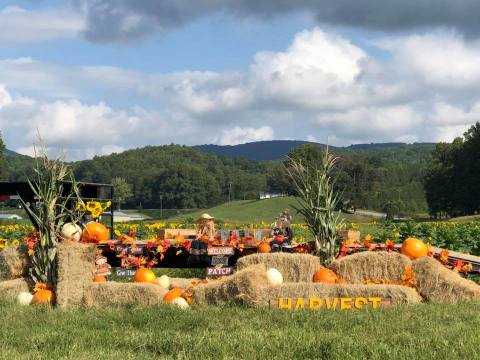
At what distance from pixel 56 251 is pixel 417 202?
446ft

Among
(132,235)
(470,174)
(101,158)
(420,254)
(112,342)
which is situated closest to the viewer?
(112,342)

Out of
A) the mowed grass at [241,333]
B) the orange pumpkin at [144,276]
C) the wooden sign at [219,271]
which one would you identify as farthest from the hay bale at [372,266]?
the orange pumpkin at [144,276]

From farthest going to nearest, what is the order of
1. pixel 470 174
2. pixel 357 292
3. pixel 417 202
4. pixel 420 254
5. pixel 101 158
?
pixel 101 158
pixel 417 202
pixel 470 174
pixel 420 254
pixel 357 292

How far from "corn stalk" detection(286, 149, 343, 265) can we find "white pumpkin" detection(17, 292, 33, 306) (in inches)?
155

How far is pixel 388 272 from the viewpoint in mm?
8961

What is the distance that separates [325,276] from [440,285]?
1.48 m

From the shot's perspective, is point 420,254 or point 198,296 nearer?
point 198,296

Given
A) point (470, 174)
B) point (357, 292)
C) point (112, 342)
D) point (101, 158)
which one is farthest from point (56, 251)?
point (101, 158)

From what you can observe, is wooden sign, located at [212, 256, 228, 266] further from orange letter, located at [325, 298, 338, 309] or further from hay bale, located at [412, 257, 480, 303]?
hay bale, located at [412, 257, 480, 303]

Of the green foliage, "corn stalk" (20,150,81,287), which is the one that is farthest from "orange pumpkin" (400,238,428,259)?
the green foliage

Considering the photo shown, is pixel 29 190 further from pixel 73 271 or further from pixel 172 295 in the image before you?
pixel 172 295

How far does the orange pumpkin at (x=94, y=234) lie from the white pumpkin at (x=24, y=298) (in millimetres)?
1645

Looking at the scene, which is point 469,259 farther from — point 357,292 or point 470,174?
point 470,174

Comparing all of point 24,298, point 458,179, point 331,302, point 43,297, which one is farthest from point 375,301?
point 458,179
